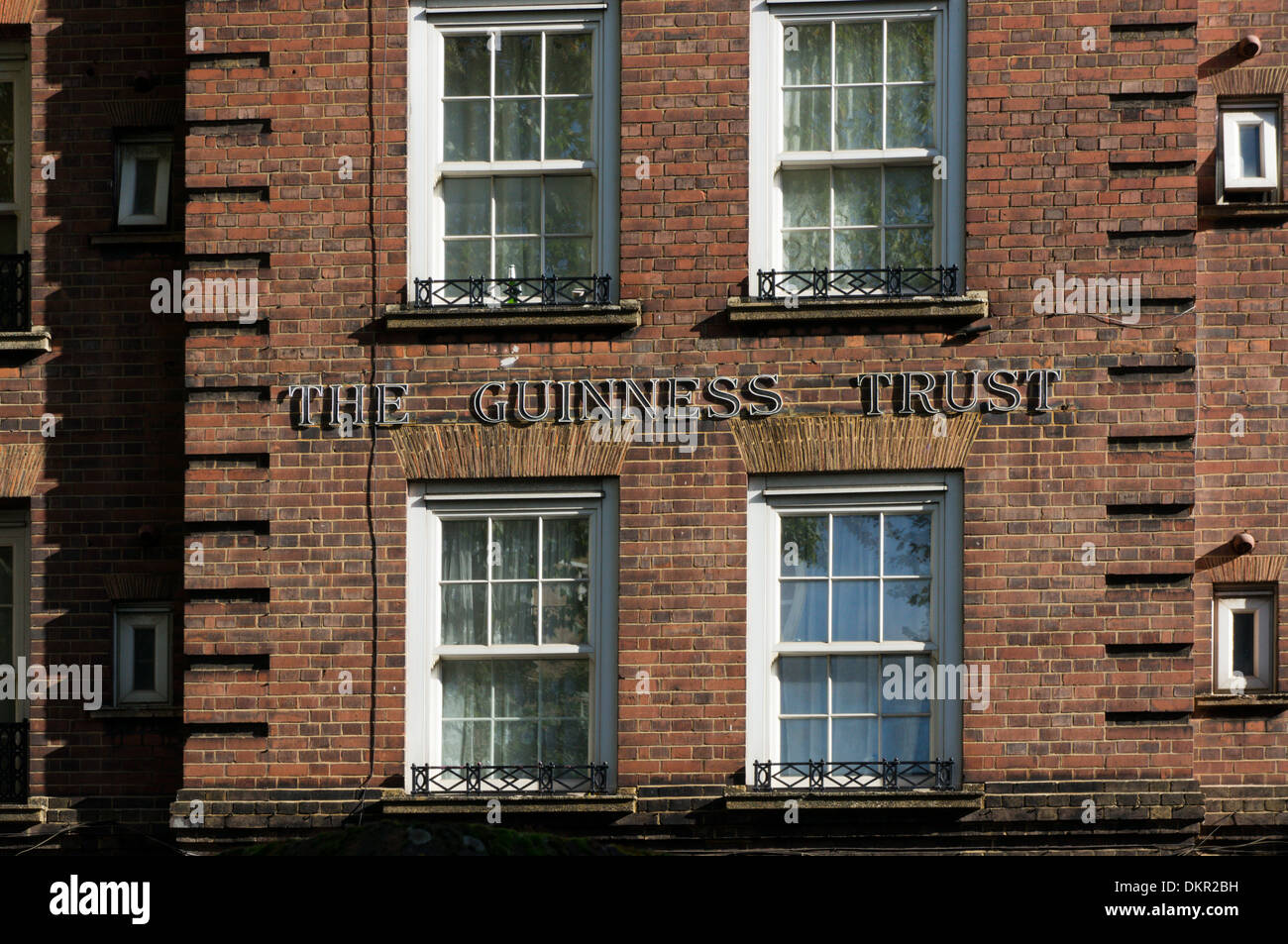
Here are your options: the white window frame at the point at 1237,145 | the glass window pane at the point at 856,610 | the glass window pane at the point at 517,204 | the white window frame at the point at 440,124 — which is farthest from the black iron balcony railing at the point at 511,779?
the white window frame at the point at 1237,145

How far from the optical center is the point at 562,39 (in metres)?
13.1

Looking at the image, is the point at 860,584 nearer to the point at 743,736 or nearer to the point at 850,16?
the point at 743,736

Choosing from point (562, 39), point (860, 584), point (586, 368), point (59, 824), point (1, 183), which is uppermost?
point (562, 39)

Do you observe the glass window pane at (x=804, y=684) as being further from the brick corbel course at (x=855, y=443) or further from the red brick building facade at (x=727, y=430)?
the brick corbel course at (x=855, y=443)

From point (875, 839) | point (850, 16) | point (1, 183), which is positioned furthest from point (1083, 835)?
point (1, 183)

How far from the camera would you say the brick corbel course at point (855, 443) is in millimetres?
12430

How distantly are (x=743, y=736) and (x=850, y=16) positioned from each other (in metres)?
5.17

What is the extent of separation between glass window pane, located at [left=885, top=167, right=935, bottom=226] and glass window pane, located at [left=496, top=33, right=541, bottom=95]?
2.70 metres

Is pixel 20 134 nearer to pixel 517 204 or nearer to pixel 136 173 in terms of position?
pixel 136 173

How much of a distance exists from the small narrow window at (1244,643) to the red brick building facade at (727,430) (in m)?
0.03

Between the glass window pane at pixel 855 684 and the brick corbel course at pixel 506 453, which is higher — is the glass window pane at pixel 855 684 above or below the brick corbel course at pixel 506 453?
below

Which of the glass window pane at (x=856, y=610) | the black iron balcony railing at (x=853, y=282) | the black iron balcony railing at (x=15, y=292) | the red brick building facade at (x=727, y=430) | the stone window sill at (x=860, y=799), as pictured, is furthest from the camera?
the black iron balcony railing at (x=15, y=292)

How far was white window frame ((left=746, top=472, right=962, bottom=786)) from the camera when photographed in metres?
12.4

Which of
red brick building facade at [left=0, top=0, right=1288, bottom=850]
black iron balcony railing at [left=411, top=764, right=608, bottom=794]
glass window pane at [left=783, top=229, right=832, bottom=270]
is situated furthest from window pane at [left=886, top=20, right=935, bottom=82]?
black iron balcony railing at [left=411, top=764, right=608, bottom=794]
